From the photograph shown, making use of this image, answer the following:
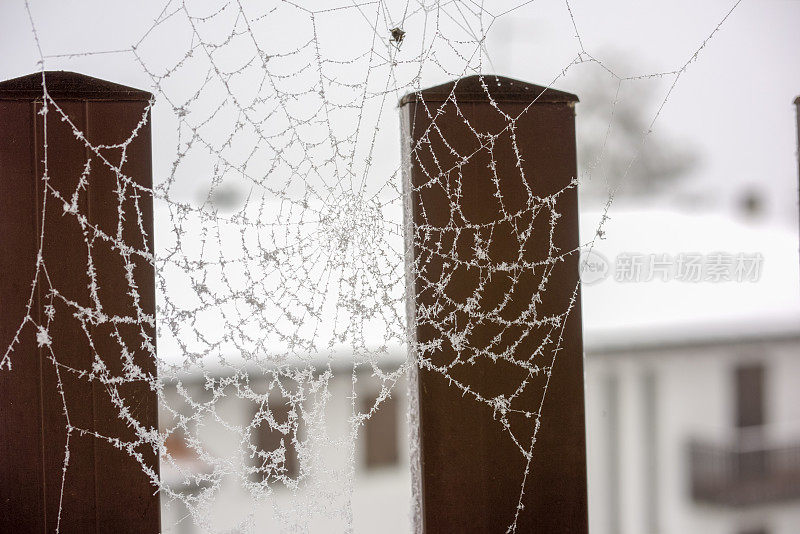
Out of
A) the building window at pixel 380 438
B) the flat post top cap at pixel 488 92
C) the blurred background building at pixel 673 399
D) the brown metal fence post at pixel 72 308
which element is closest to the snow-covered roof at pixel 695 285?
the blurred background building at pixel 673 399

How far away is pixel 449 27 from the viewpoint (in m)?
2.00

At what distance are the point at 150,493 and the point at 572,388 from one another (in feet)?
3.74

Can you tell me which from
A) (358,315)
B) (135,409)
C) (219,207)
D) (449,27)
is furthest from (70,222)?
(449,27)

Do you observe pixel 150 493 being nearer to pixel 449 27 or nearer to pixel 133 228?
pixel 133 228

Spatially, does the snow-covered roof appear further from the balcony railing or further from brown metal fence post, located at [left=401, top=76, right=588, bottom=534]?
the balcony railing

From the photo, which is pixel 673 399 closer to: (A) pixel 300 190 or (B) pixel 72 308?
(A) pixel 300 190

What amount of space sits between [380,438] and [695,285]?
2266 mm

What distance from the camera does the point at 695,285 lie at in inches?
165

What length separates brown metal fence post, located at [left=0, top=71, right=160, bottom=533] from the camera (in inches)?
63.4

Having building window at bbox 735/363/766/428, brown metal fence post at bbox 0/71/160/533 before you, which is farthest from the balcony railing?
brown metal fence post at bbox 0/71/160/533

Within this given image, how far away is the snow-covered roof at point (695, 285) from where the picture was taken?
139 inches

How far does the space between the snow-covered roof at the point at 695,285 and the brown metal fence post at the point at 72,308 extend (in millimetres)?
2362

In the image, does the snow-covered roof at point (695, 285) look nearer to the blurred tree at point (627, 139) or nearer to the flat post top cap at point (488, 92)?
the blurred tree at point (627, 139)

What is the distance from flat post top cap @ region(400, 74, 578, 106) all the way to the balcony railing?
16.6 ft
